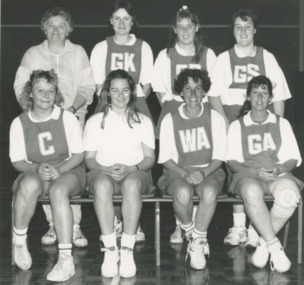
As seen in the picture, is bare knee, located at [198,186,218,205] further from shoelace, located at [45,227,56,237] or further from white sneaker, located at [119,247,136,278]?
shoelace, located at [45,227,56,237]

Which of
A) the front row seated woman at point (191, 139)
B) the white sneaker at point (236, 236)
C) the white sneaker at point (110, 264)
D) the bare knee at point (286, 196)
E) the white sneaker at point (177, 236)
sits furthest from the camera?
the white sneaker at point (177, 236)

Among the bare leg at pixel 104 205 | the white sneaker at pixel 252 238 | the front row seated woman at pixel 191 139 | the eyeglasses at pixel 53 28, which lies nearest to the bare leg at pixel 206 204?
the front row seated woman at pixel 191 139

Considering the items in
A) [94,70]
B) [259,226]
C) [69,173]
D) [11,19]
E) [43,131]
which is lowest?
[259,226]

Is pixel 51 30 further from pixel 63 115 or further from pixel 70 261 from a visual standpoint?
pixel 70 261

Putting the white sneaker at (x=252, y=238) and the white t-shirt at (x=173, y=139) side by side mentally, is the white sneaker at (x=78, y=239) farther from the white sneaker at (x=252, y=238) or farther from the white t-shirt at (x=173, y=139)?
the white sneaker at (x=252, y=238)

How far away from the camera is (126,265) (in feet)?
11.8

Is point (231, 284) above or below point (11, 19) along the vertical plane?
below

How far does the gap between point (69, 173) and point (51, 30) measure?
105cm

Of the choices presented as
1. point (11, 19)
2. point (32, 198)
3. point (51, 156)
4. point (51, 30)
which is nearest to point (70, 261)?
point (32, 198)

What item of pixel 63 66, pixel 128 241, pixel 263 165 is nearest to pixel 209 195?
pixel 263 165

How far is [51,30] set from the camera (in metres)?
4.31

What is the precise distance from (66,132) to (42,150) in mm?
173

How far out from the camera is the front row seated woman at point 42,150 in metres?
3.67

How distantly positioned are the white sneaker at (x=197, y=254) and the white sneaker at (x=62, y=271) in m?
0.67
